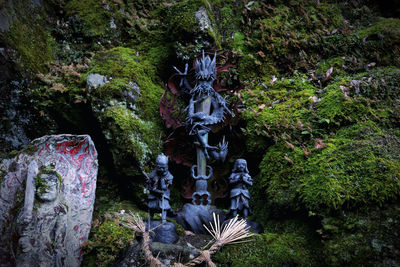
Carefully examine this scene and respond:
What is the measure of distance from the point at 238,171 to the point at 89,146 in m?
2.35

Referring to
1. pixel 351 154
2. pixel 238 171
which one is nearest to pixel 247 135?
pixel 238 171

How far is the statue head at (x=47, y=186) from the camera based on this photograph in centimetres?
336

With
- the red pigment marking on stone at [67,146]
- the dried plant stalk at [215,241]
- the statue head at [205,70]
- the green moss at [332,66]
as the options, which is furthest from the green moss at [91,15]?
the green moss at [332,66]

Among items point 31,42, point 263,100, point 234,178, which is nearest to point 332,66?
point 263,100

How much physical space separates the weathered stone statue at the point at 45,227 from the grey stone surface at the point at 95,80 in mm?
1970

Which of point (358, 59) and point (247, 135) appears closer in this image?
point (247, 135)

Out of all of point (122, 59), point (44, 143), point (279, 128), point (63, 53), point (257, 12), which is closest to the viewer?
point (44, 143)

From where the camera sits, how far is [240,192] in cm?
391

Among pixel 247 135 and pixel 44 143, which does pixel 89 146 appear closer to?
pixel 44 143

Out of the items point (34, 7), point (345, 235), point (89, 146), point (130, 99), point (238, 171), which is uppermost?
point (34, 7)

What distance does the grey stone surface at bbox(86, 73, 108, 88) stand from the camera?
4879mm

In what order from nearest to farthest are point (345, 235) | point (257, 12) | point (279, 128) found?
point (345, 235) → point (279, 128) → point (257, 12)

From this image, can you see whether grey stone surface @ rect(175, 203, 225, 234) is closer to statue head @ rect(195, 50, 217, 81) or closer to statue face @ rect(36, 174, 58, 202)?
statue face @ rect(36, 174, 58, 202)

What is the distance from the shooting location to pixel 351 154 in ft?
12.1
